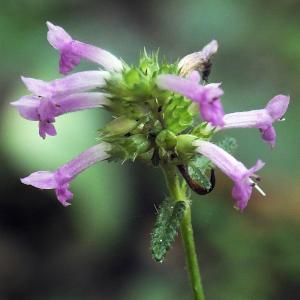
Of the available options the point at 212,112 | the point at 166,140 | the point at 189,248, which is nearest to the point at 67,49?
the point at 166,140

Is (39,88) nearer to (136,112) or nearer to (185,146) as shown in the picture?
(136,112)

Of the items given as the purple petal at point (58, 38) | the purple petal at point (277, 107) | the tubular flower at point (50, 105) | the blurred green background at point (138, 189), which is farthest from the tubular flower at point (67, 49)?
the blurred green background at point (138, 189)

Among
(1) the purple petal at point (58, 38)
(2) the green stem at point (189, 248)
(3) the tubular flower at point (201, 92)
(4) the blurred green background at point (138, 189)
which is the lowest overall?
(2) the green stem at point (189, 248)

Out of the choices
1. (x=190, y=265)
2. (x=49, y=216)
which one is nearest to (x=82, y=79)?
(x=190, y=265)

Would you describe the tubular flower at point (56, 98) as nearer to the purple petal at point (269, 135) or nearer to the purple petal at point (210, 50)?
the purple petal at point (210, 50)

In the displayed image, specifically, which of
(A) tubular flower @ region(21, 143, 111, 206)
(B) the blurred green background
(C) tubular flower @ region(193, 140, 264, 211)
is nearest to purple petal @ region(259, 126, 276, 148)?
(C) tubular flower @ region(193, 140, 264, 211)

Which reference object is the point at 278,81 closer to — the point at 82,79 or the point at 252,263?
the point at 252,263
